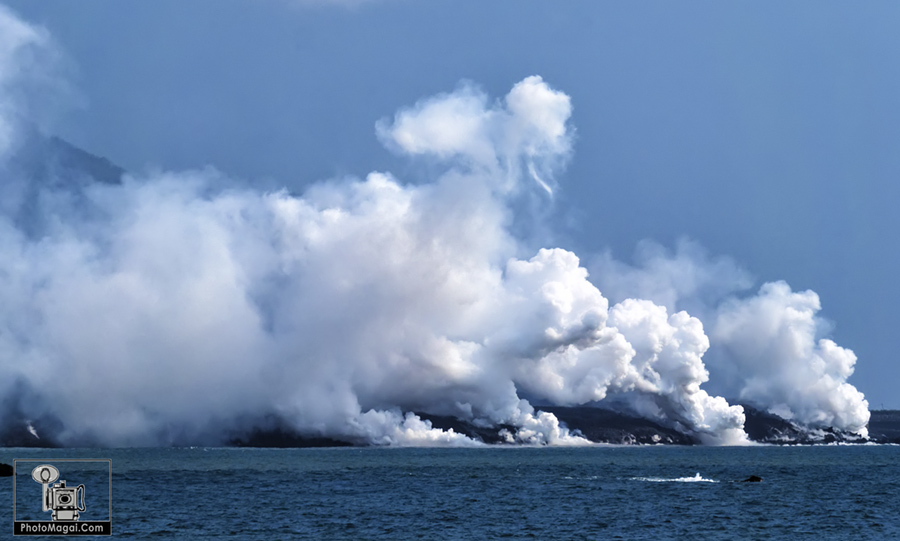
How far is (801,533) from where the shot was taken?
128 metres

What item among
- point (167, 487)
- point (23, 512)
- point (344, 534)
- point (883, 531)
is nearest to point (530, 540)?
point (344, 534)

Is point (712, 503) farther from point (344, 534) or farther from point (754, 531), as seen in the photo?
point (344, 534)

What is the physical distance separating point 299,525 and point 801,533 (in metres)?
59.4

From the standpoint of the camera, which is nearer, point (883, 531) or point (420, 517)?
point (883, 531)

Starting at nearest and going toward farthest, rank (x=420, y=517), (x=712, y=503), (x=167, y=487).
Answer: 1. (x=420, y=517)
2. (x=712, y=503)
3. (x=167, y=487)

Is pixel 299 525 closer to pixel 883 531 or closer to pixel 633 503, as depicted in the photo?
pixel 633 503

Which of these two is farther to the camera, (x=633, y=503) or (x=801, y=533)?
(x=633, y=503)

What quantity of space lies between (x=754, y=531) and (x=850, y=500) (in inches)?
2204

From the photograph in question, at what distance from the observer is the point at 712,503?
163000 mm

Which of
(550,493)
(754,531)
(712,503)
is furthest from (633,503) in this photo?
(754,531)

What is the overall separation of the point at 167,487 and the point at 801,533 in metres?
112

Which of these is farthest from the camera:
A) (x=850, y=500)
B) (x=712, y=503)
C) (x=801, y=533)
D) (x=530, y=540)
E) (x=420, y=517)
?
(x=850, y=500)

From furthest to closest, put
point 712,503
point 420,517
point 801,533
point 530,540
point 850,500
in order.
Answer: point 850,500 < point 712,503 < point 420,517 < point 801,533 < point 530,540

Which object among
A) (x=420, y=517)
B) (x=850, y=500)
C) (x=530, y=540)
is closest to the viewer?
(x=530, y=540)
